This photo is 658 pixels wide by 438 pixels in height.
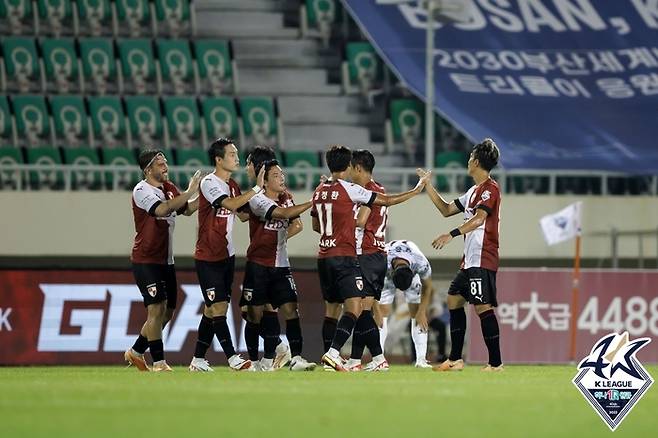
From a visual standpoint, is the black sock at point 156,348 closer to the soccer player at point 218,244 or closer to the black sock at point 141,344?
the black sock at point 141,344

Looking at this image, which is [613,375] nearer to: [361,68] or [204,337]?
[204,337]

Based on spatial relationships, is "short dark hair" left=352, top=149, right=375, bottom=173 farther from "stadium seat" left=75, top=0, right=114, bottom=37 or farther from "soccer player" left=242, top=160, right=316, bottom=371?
"stadium seat" left=75, top=0, right=114, bottom=37

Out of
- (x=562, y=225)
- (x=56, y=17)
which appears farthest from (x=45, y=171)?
(x=562, y=225)

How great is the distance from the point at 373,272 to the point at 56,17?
13.8m

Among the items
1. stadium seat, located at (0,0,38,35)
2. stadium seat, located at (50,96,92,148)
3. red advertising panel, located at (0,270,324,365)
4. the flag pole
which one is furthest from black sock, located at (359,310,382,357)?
stadium seat, located at (0,0,38,35)

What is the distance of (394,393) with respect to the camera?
10.2 metres

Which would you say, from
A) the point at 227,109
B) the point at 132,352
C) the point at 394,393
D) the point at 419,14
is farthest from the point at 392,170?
the point at 394,393

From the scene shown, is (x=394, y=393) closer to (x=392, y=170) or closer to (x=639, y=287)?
(x=639, y=287)

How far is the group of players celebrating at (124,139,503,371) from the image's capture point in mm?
13633

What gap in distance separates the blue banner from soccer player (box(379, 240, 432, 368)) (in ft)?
21.7

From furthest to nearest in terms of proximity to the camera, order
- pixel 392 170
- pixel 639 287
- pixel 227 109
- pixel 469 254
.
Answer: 1. pixel 227 109
2. pixel 392 170
3. pixel 639 287
4. pixel 469 254

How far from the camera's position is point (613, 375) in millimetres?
9047

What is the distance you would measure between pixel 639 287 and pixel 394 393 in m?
11.0

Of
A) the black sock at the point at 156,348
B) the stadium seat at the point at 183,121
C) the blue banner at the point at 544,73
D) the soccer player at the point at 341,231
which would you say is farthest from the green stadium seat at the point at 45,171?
the soccer player at the point at 341,231
